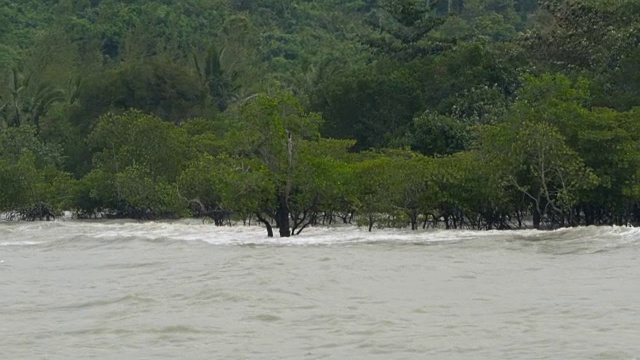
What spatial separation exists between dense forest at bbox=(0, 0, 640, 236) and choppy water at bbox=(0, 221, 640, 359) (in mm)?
2074

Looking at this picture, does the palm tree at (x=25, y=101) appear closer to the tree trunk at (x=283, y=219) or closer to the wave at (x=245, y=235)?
the wave at (x=245, y=235)

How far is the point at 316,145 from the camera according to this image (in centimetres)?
2984

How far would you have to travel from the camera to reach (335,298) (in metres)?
16.8

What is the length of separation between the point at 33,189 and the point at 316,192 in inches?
537

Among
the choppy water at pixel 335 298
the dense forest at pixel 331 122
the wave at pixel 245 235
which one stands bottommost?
the choppy water at pixel 335 298

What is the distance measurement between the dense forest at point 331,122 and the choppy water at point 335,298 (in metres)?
2.07

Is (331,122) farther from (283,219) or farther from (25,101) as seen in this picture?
(25,101)

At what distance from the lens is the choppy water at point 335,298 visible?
13023 mm

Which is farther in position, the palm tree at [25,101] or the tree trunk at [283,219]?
the palm tree at [25,101]

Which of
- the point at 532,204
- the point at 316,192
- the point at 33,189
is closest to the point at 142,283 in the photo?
the point at 316,192

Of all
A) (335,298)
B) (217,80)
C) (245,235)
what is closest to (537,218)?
(245,235)

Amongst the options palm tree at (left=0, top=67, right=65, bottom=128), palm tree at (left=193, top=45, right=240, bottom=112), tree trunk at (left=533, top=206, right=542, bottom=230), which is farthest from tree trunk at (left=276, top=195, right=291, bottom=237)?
palm tree at (left=193, top=45, right=240, bottom=112)

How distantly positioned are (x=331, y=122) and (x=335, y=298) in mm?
28346

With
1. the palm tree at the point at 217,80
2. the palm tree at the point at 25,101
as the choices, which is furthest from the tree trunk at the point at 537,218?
the palm tree at the point at 25,101
